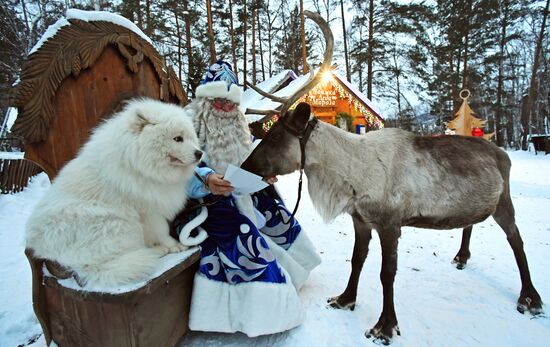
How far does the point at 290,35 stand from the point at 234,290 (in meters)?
23.6

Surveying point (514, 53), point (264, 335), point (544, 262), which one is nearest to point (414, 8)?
point (514, 53)

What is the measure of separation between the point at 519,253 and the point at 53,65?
4.14 m

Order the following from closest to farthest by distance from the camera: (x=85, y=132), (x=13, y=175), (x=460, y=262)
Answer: (x=85, y=132) → (x=460, y=262) → (x=13, y=175)

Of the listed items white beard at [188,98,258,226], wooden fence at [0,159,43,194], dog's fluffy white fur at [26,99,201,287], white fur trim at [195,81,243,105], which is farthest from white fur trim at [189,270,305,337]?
wooden fence at [0,159,43,194]

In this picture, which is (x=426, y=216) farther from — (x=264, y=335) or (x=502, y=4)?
(x=502, y=4)

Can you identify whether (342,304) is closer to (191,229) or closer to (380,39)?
(191,229)

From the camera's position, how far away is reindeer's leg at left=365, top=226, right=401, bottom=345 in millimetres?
2238

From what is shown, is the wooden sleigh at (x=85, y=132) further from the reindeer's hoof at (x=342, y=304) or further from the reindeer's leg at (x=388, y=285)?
the reindeer's leg at (x=388, y=285)

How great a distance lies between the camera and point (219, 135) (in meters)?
2.40

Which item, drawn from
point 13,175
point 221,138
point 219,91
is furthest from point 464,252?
point 13,175

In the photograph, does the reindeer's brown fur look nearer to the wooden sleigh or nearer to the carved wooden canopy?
the wooden sleigh

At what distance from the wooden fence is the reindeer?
26.1 feet

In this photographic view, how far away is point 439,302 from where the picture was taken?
2.74 meters

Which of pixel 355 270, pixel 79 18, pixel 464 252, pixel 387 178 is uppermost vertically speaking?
pixel 79 18
